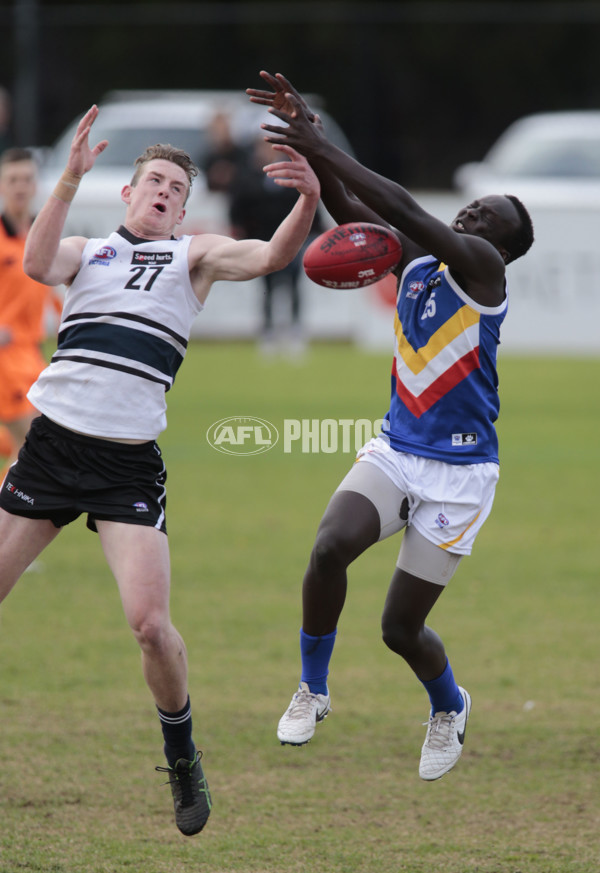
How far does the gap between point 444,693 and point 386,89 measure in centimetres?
2355

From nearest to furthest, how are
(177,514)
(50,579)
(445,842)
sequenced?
(445,842) < (50,579) < (177,514)

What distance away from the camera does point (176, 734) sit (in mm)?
4855

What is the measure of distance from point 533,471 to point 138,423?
801 cm

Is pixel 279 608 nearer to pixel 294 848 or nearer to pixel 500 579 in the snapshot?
pixel 500 579

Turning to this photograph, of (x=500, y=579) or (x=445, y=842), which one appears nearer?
(x=445, y=842)

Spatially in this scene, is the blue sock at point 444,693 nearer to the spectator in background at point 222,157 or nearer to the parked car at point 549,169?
the spectator in background at point 222,157

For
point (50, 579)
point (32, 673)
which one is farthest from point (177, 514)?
point (32, 673)

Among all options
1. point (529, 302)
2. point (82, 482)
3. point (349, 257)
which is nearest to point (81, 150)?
point (349, 257)

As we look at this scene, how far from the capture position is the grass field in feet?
16.4

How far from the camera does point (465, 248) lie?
470 cm

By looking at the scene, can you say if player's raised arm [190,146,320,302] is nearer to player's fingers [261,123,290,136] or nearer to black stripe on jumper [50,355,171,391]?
player's fingers [261,123,290,136]

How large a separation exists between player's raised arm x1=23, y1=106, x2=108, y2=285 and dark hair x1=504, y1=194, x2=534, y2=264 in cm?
159

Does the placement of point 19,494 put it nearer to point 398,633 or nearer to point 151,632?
point 151,632

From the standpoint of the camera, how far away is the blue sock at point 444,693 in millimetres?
5227
